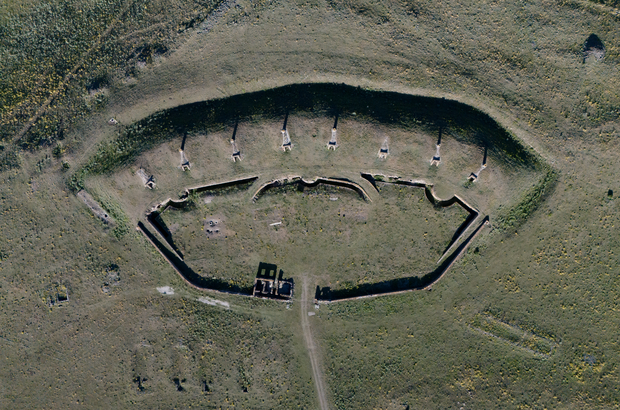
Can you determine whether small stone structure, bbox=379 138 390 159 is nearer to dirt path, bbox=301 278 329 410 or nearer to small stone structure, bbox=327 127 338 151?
small stone structure, bbox=327 127 338 151

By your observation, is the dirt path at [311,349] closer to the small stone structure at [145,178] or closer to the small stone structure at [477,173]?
the small stone structure at [145,178]

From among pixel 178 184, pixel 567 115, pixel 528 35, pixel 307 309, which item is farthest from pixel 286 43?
pixel 567 115

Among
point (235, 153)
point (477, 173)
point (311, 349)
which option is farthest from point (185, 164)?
point (477, 173)

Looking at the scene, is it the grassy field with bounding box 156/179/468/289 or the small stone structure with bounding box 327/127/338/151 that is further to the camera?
the grassy field with bounding box 156/179/468/289

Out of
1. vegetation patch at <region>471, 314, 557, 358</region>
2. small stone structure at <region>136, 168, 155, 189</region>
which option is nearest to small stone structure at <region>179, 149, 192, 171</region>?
small stone structure at <region>136, 168, 155, 189</region>

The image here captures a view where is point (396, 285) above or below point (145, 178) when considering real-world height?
below

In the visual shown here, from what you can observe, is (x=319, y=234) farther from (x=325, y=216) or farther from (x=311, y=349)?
(x=311, y=349)
